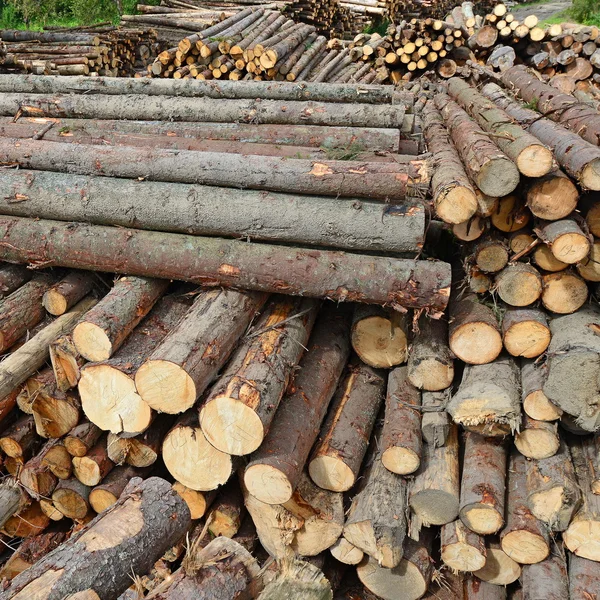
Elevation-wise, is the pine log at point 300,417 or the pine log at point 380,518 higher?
the pine log at point 300,417

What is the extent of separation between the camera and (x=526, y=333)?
165 inches

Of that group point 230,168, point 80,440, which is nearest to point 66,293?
point 80,440

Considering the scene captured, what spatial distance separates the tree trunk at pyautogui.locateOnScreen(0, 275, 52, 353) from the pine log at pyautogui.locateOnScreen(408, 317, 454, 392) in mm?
3525

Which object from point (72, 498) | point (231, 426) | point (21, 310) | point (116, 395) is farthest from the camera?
point (21, 310)

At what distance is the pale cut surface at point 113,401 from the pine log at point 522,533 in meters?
2.85

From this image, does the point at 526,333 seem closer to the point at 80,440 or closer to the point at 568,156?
Result: the point at 568,156

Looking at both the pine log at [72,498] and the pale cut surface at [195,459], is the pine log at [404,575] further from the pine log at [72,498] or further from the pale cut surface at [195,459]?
the pine log at [72,498]

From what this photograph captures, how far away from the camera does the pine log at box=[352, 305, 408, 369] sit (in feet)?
15.2

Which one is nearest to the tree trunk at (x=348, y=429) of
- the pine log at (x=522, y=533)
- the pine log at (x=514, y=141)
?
the pine log at (x=522, y=533)

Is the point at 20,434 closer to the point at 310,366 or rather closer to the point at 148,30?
the point at 310,366

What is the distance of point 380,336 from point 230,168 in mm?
1995

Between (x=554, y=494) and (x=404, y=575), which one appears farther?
(x=404, y=575)

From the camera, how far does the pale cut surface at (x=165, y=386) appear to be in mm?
3791

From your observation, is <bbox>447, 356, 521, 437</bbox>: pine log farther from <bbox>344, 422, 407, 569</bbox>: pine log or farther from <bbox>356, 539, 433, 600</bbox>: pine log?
<bbox>356, 539, 433, 600</bbox>: pine log
